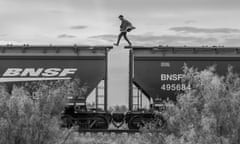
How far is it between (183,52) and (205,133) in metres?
9.35

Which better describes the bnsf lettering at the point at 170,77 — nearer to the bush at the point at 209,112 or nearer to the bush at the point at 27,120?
the bush at the point at 209,112

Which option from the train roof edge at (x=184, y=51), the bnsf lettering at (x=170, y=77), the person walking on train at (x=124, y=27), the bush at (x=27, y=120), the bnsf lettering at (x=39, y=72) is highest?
the person walking on train at (x=124, y=27)

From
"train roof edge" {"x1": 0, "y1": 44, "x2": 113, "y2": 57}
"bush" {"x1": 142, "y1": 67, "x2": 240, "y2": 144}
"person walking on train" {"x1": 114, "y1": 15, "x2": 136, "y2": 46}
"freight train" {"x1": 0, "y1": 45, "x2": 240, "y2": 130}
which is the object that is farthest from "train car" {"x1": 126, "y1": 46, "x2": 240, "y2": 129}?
"bush" {"x1": 142, "y1": 67, "x2": 240, "y2": 144}

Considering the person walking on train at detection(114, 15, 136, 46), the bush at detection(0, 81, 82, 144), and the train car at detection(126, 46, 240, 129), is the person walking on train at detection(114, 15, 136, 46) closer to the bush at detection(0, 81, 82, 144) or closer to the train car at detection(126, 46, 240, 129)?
the train car at detection(126, 46, 240, 129)

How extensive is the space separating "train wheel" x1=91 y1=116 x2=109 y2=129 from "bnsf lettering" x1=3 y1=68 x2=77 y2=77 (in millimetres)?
2124

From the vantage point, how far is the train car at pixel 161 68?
15758mm

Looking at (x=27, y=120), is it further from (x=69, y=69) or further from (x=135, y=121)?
(x=135, y=121)

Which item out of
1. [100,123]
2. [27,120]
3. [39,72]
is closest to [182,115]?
[27,120]

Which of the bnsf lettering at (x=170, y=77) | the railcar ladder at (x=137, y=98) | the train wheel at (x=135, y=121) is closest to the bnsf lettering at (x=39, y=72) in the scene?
the railcar ladder at (x=137, y=98)

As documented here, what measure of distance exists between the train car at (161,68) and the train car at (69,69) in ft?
3.77

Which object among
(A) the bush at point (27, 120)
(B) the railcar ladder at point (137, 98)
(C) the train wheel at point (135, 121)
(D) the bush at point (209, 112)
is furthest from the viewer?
(C) the train wheel at point (135, 121)

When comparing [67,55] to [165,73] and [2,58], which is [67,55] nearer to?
[2,58]

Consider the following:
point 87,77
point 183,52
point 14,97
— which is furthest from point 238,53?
point 14,97

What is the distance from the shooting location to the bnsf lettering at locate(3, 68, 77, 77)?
51.4 feet
